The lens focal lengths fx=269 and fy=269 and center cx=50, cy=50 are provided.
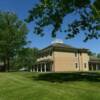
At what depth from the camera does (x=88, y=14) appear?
91.6ft

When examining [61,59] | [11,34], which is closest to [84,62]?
[61,59]

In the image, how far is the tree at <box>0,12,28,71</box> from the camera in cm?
5428

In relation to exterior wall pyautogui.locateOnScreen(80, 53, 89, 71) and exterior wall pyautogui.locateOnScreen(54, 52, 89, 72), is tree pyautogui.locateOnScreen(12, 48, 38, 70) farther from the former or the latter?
exterior wall pyautogui.locateOnScreen(80, 53, 89, 71)

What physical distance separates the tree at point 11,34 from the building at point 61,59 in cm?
1208

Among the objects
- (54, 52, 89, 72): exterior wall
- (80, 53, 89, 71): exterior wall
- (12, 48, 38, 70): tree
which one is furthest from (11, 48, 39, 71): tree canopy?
(80, 53, 89, 71): exterior wall

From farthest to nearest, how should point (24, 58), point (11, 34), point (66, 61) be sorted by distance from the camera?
point (66, 61), point (24, 58), point (11, 34)

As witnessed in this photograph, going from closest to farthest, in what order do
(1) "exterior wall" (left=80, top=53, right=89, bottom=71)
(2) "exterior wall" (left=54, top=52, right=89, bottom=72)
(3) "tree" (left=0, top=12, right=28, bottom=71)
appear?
1. (3) "tree" (left=0, top=12, right=28, bottom=71)
2. (2) "exterior wall" (left=54, top=52, right=89, bottom=72)
3. (1) "exterior wall" (left=80, top=53, right=89, bottom=71)

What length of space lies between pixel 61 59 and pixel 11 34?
1714 cm

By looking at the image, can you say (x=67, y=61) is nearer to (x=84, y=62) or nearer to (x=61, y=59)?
(x=61, y=59)

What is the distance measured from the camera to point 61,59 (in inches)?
2648

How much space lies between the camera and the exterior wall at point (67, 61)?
66375 millimetres

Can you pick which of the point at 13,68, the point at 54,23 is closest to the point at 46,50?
the point at 13,68

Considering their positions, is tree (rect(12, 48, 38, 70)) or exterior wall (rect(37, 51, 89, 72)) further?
exterior wall (rect(37, 51, 89, 72))

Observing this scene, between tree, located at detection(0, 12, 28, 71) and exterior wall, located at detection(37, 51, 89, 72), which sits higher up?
tree, located at detection(0, 12, 28, 71)
